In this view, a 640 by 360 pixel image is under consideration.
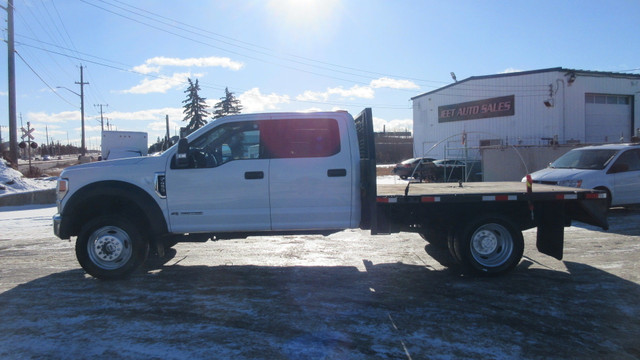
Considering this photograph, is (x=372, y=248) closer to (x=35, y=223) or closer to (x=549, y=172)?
(x=549, y=172)

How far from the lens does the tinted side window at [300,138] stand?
5.96 metres

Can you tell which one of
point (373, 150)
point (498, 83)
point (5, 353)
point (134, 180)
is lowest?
point (5, 353)

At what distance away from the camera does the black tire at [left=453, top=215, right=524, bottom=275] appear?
19.6ft

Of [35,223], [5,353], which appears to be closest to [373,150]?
[5,353]

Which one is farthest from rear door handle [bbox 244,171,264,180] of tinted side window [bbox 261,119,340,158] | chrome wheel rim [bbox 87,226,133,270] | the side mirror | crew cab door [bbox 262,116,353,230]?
chrome wheel rim [bbox 87,226,133,270]

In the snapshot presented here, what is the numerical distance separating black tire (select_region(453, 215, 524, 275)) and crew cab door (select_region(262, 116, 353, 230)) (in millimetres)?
1596

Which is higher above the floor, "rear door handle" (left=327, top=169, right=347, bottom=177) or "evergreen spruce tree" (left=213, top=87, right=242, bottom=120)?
"evergreen spruce tree" (left=213, top=87, right=242, bottom=120)

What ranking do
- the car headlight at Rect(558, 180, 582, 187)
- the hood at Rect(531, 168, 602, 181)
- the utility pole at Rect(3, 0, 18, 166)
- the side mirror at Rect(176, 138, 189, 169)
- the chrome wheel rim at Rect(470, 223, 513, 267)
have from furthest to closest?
the utility pole at Rect(3, 0, 18, 166) → the hood at Rect(531, 168, 602, 181) → the car headlight at Rect(558, 180, 582, 187) → the chrome wheel rim at Rect(470, 223, 513, 267) → the side mirror at Rect(176, 138, 189, 169)

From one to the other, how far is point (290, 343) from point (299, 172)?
2.45 meters

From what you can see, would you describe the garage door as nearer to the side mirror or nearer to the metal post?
the side mirror

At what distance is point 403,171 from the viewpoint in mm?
26156

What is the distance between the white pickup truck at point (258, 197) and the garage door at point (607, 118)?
2577cm

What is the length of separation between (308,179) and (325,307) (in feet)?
5.64

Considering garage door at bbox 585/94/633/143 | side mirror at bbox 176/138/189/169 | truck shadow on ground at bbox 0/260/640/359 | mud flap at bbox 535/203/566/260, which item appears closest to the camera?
truck shadow on ground at bbox 0/260/640/359
